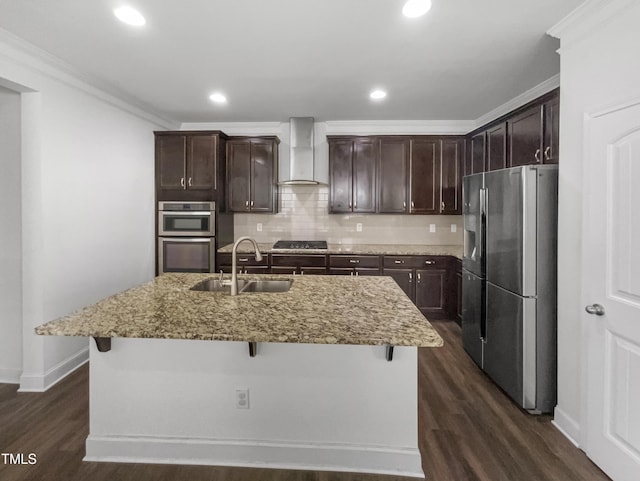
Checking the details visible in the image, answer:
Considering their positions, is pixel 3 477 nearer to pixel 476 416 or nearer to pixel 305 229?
pixel 476 416

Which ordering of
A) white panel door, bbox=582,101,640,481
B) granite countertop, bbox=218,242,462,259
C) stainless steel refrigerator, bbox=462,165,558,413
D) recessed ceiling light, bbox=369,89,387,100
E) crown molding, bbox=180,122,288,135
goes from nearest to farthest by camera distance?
white panel door, bbox=582,101,640,481, stainless steel refrigerator, bbox=462,165,558,413, recessed ceiling light, bbox=369,89,387,100, granite countertop, bbox=218,242,462,259, crown molding, bbox=180,122,288,135

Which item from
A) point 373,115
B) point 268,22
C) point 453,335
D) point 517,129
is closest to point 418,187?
point 373,115

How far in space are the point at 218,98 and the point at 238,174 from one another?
1.07 m

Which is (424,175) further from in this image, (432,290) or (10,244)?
(10,244)

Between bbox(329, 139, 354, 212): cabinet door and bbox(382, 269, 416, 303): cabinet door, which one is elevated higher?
bbox(329, 139, 354, 212): cabinet door

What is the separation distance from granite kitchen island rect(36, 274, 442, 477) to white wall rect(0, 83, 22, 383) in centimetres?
155

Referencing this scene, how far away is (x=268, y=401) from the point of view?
1789 millimetres

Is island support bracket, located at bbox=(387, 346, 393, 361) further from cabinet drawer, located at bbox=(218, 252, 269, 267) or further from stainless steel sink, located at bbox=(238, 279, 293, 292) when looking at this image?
cabinet drawer, located at bbox=(218, 252, 269, 267)

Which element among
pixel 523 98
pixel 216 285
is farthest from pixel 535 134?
pixel 216 285

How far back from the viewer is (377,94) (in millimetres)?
3373

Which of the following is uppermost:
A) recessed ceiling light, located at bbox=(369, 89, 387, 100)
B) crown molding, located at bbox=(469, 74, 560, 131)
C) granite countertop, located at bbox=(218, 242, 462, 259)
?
recessed ceiling light, located at bbox=(369, 89, 387, 100)

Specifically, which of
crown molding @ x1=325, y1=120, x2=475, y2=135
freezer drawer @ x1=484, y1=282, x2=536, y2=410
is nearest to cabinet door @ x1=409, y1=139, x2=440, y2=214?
crown molding @ x1=325, y1=120, x2=475, y2=135

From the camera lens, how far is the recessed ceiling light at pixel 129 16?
1.98m

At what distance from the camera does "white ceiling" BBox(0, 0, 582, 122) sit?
1.98 metres
